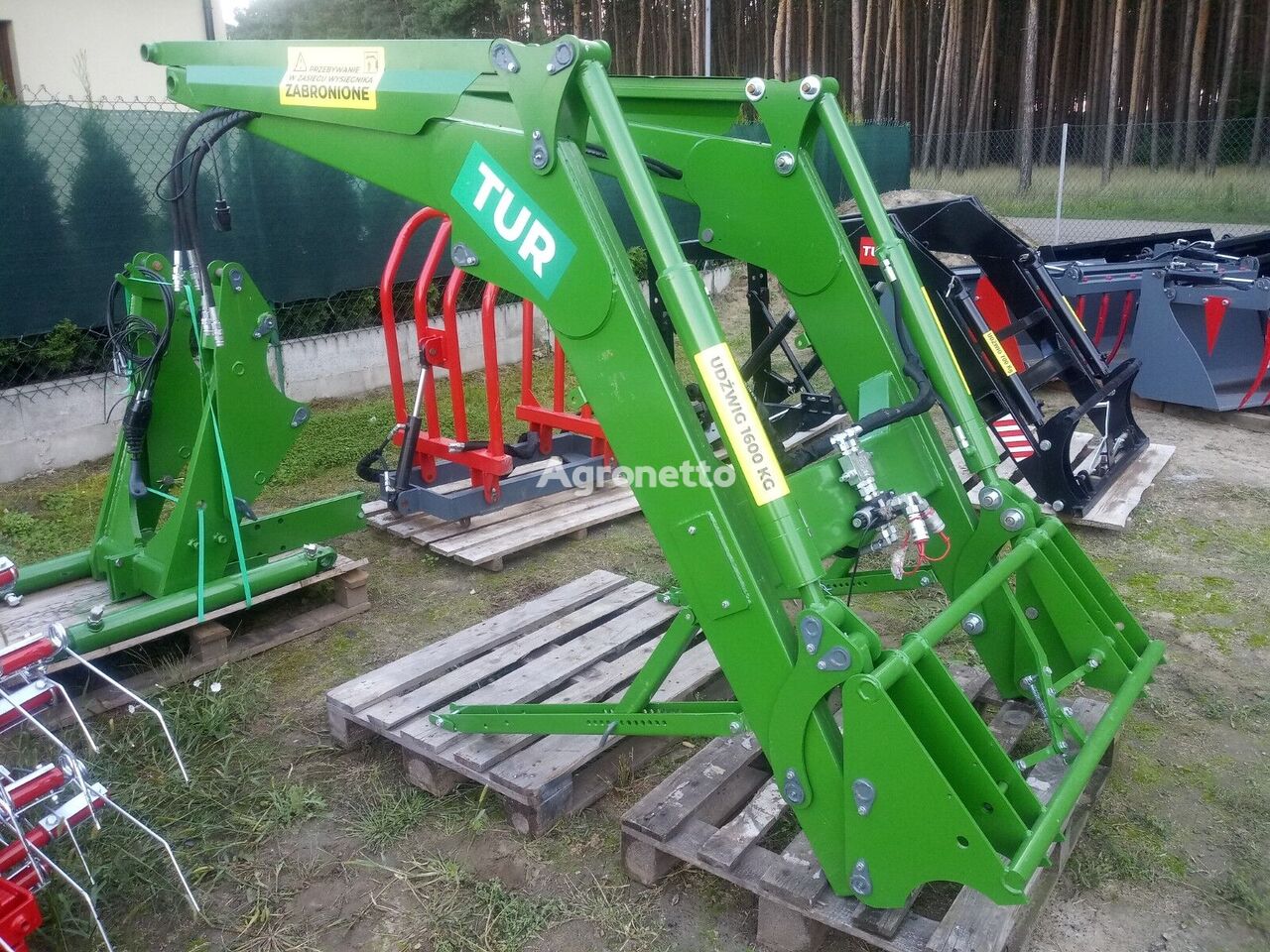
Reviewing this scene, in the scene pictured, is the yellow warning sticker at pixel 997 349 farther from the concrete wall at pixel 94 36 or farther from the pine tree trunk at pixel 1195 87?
the pine tree trunk at pixel 1195 87

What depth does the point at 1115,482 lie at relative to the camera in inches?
236

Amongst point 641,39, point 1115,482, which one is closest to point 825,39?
point 641,39

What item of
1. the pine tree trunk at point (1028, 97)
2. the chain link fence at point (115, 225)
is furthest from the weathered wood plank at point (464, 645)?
the pine tree trunk at point (1028, 97)

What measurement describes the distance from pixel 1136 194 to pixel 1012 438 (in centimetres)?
1571

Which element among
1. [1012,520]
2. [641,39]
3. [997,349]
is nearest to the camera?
[1012,520]

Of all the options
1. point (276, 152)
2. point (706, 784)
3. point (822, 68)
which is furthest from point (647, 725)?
point (822, 68)

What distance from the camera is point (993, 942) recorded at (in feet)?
7.72

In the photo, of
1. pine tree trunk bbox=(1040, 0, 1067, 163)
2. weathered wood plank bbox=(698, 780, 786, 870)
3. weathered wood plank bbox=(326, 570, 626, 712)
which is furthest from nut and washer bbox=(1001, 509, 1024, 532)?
pine tree trunk bbox=(1040, 0, 1067, 163)

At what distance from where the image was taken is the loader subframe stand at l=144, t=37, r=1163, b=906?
219 centimetres

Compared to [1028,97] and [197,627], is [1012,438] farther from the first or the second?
[1028,97]

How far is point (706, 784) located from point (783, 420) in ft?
8.76

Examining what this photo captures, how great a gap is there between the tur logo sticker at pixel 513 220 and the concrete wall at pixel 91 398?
4073 mm

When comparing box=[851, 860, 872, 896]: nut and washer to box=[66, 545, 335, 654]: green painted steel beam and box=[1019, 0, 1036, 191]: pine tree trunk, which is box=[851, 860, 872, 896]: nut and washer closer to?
box=[66, 545, 335, 654]: green painted steel beam

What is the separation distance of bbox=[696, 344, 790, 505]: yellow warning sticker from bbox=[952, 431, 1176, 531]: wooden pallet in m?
3.21
